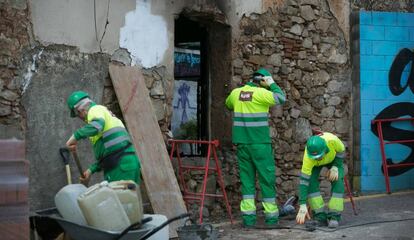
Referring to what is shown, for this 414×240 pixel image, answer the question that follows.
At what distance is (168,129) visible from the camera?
8602 mm

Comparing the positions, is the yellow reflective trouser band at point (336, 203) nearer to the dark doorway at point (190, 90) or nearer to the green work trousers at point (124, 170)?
the dark doorway at point (190, 90)

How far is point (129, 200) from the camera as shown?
5371mm

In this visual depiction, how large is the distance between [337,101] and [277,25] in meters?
1.60

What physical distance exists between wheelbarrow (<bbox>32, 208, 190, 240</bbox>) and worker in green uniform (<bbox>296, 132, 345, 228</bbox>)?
8.97 feet

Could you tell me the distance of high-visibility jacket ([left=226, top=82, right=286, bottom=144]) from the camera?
320 inches

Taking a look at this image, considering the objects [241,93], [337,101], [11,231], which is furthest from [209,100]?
[11,231]

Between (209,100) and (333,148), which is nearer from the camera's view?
(333,148)

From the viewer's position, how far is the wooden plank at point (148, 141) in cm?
750

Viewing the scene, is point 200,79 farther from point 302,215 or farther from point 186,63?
point 302,215

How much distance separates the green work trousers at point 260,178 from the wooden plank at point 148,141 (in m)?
0.88

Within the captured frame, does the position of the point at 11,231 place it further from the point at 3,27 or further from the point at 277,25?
the point at 277,25

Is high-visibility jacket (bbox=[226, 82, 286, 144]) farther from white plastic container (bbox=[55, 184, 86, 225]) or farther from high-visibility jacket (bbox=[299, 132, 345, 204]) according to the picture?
white plastic container (bbox=[55, 184, 86, 225])

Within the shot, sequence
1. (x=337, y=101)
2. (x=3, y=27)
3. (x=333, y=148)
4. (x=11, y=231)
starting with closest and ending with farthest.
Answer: (x=11, y=231) → (x=3, y=27) → (x=333, y=148) → (x=337, y=101)

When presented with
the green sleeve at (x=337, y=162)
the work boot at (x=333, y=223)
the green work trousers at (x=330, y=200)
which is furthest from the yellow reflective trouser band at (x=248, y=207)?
the green sleeve at (x=337, y=162)
